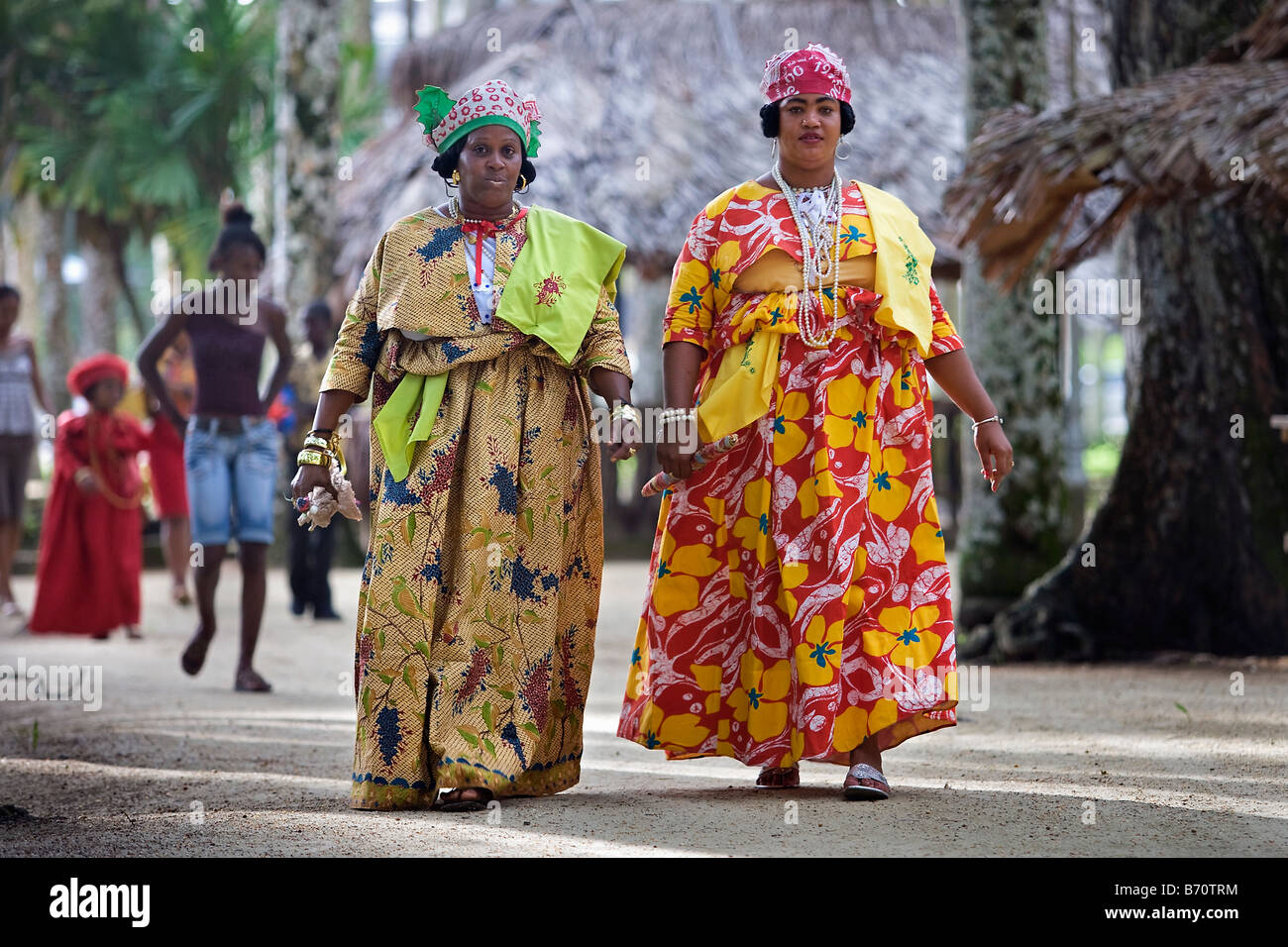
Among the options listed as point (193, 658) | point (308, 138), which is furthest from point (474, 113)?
point (308, 138)

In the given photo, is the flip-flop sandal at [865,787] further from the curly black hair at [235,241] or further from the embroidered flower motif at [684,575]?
the curly black hair at [235,241]

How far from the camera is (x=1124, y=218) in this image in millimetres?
7355

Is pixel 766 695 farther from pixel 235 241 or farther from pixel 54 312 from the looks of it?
pixel 54 312

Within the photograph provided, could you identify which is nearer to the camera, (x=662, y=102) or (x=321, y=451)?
(x=321, y=451)

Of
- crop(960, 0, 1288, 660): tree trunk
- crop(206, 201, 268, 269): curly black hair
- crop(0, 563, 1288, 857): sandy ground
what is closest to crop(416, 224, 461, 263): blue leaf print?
crop(0, 563, 1288, 857): sandy ground

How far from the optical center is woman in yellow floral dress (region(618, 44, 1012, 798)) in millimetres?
4281

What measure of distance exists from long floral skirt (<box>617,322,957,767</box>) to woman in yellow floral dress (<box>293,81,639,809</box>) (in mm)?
311

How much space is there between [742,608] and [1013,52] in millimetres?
4928

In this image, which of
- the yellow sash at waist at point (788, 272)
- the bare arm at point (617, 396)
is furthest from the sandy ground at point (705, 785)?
the yellow sash at waist at point (788, 272)

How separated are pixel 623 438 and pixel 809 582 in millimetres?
661

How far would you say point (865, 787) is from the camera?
4.25 m

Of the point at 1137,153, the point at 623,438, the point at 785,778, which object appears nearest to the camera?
the point at 623,438
